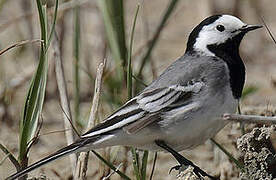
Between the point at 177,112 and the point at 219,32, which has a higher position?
the point at 219,32

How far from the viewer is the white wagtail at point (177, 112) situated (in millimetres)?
3277

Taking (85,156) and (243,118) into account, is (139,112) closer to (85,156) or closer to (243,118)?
(85,156)

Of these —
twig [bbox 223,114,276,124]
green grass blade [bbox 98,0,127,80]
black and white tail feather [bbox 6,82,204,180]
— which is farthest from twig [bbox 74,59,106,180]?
twig [bbox 223,114,276,124]

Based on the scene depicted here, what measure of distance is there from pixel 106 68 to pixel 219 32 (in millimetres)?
1521

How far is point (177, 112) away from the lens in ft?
10.9

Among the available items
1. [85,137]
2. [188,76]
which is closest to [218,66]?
[188,76]

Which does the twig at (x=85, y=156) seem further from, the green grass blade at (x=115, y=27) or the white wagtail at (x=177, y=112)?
the green grass blade at (x=115, y=27)

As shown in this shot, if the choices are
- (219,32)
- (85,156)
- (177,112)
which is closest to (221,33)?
(219,32)

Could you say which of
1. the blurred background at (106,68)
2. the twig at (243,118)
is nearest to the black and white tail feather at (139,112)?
the blurred background at (106,68)

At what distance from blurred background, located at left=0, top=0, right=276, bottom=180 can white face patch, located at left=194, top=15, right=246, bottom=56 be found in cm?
35

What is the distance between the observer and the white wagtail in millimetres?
3277

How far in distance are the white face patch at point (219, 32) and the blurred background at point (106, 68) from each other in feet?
1.16

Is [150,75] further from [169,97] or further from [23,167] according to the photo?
[23,167]

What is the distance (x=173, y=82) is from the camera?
3408 mm
